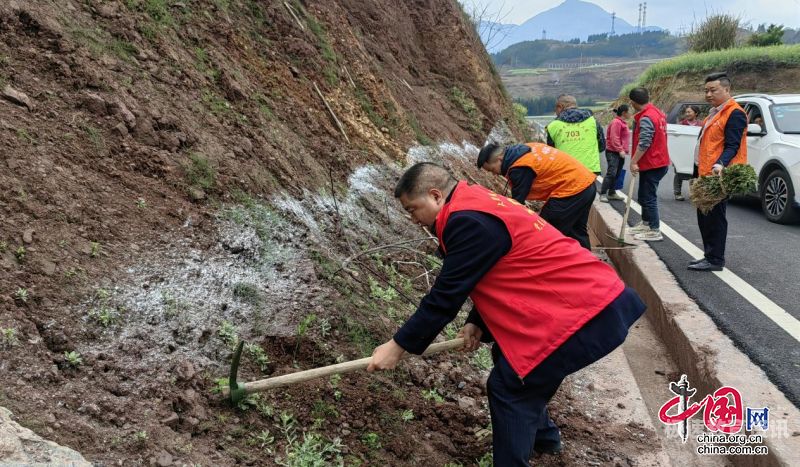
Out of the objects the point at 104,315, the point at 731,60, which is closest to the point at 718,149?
the point at 104,315

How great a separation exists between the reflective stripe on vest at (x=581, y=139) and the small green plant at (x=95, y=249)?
5568mm

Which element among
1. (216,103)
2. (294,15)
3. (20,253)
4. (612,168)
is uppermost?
(294,15)

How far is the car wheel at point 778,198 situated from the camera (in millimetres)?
7977

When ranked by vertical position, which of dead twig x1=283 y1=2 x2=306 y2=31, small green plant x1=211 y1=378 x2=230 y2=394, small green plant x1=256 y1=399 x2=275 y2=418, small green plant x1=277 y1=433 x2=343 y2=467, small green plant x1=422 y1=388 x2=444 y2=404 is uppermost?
dead twig x1=283 y1=2 x2=306 y2=31

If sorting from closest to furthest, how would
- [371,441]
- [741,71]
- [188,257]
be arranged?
[371,441] < [188,257] < [741,71]

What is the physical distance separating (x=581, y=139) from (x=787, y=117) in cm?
364

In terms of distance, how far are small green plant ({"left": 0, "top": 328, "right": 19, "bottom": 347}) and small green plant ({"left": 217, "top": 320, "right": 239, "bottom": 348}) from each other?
94 centimetres

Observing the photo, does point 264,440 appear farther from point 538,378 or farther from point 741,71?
point 741,71

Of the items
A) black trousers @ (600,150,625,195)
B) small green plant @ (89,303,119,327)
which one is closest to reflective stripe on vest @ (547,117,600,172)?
black trousers @ (600,150,625,195)

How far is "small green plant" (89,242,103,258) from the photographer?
2.98 meters

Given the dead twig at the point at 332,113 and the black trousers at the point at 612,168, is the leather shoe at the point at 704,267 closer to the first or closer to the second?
the dead twig at the point at 332,113

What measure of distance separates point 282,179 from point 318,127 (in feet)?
4.64

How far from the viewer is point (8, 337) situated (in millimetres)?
2393

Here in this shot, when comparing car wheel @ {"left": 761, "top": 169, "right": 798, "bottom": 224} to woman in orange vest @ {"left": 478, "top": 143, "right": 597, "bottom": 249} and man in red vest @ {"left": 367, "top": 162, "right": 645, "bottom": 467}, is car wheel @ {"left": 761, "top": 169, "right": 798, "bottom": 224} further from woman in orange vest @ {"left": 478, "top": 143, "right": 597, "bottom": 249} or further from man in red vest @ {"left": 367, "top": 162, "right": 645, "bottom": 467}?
man in red vest @ {"left": 367, "top": 162, "right": 645, "bottom": 467}
